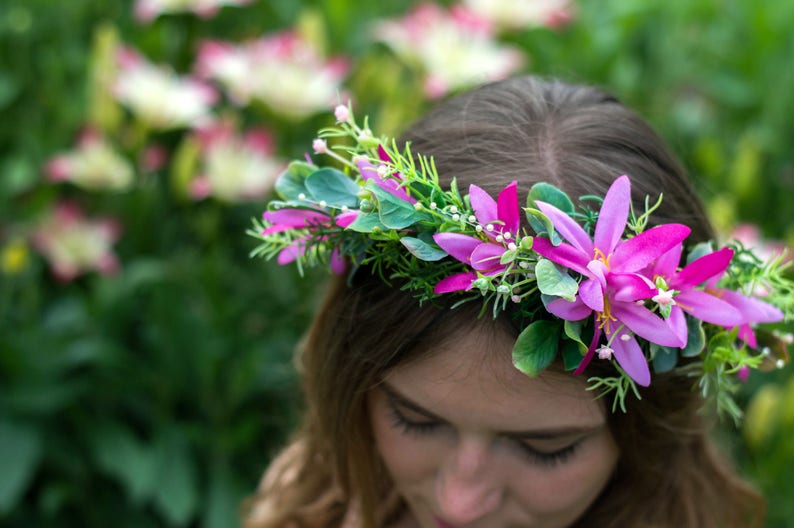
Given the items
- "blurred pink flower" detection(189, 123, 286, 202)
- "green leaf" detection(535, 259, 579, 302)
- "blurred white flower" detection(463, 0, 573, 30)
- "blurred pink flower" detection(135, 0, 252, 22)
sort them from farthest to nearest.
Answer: "blurred white flower" detection(463, 0, 573, 30) < "blurred pink flower" detection(135, 0, 252, 22) < "blurred pink flower" detection(189, 123, 286, 202) < "green leaf" detection(535, 259, 579, 302)

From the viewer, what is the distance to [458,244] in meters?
0.95

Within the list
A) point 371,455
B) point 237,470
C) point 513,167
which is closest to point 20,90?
point 237,470

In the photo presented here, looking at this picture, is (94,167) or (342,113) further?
(94,167)

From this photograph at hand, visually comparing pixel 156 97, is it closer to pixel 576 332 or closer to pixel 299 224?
pixel 299 224

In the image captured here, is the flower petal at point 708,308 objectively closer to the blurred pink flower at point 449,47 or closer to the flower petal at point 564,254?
the flower petal at point 564,254

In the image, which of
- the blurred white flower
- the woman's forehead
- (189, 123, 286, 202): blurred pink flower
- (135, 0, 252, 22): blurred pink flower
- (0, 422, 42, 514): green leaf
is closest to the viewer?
the woman's forehead

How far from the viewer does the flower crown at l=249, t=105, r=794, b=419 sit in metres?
0.92

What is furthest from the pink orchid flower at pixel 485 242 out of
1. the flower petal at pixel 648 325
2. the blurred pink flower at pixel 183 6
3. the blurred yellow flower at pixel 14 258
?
the blurred pink flower at pixel 183 6

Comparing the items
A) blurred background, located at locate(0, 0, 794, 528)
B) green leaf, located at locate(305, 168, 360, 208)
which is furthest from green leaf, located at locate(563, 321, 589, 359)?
blurred background, located at locate(0, 0, 794, 528)

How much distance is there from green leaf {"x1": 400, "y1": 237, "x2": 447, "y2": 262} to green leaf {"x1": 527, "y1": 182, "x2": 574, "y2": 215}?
9 cm

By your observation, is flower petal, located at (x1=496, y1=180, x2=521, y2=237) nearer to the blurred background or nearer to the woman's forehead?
the woman's forehead

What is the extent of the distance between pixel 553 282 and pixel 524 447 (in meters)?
0.24

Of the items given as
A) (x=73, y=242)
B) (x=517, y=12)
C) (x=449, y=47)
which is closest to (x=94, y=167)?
(x=73, y=242)

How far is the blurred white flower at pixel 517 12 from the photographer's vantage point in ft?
7.87
